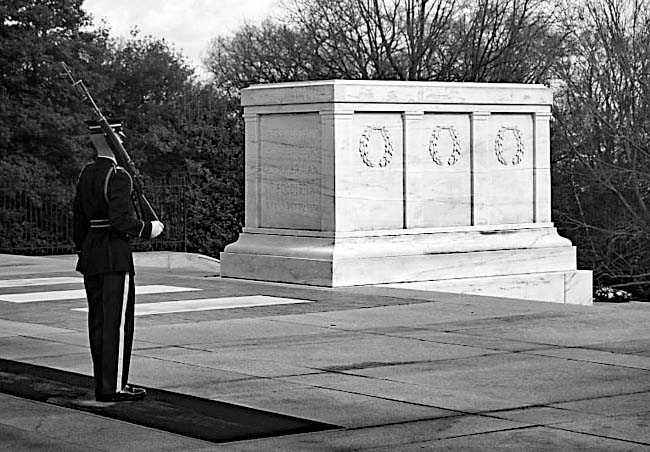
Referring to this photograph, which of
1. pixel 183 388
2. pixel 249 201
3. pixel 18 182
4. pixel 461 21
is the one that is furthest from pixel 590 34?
pixel 183 388

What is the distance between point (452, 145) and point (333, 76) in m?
27.4

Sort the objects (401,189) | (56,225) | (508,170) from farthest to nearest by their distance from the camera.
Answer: (56,225)
(508,170)
(401,189)

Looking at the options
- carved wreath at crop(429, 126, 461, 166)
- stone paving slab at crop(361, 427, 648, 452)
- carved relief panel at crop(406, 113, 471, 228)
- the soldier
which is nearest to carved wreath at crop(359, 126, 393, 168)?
carved relief panel at crop(406, 113, 471, 228)

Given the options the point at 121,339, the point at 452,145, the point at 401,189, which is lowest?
the point at 121,339

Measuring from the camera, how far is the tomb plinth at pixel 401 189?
675 inches

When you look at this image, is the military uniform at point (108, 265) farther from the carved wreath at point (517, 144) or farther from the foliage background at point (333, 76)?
the foliage background at point (333, 76)

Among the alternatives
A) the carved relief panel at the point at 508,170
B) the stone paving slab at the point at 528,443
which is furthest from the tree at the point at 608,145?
the stone paving slab at the point at 528,443

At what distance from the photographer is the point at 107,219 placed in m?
8.57

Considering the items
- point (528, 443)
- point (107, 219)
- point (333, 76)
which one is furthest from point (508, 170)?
point (333, 76)

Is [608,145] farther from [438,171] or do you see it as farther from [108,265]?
[108,265]

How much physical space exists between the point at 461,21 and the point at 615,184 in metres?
12.0

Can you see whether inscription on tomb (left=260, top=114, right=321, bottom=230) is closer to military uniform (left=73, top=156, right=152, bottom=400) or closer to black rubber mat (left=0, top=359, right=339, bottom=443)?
black rubber mat (left=0, top=359, right=339, bottom=443)

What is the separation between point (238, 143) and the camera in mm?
36000

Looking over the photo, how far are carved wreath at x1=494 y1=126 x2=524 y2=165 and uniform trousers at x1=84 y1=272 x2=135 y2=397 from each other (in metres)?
11.1
